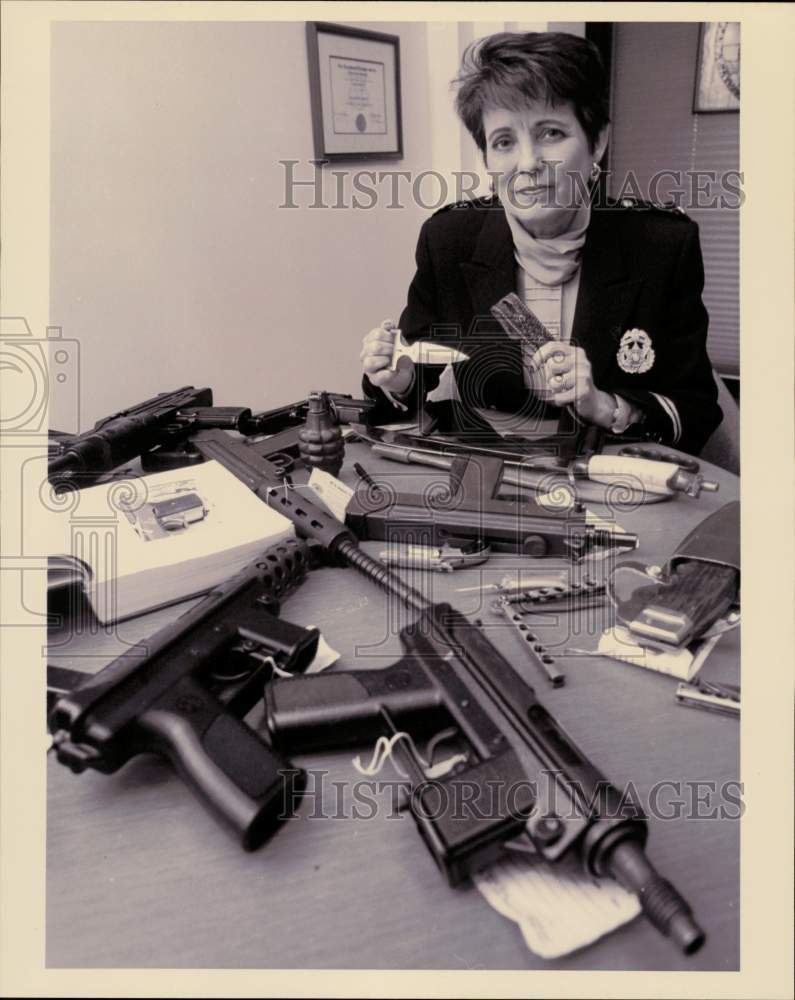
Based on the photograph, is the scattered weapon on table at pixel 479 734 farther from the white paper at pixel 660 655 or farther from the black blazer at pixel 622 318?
the black blazer at pixel 622 318

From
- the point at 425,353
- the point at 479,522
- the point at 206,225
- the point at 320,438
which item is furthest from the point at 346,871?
the point at 206,225

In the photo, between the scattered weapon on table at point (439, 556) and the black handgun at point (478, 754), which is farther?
the scattered weapon on table at point (439, 556)

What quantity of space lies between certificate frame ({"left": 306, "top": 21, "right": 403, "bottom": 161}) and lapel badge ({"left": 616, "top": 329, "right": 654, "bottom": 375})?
2.52 feet

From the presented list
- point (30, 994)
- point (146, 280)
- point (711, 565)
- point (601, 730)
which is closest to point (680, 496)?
point (711, 565)

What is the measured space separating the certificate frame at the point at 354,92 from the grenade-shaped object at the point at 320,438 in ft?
2.77

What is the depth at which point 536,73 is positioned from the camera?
102 cm

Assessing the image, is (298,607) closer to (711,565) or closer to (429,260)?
(711,565)

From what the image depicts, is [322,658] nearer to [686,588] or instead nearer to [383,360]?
[686,588]

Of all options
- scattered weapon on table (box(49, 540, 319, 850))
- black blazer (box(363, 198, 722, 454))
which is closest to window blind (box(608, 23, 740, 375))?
black blazer (box(363, 198, 722, 454))

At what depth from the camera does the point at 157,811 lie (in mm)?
449

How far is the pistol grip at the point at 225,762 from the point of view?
0.42 meters

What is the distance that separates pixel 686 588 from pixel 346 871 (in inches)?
14.4

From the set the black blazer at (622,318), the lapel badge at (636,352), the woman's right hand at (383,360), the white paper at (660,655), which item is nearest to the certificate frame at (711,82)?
the black blazer at (622,318)

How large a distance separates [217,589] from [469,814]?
1.01 feet
